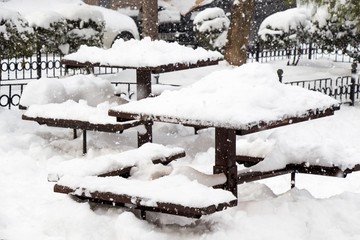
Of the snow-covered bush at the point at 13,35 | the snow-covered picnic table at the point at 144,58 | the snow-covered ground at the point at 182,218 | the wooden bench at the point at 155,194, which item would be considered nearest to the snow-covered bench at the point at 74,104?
the snow-covered ground at the point at 182,218

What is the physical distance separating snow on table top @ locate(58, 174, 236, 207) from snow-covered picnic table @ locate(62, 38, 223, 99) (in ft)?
10.4

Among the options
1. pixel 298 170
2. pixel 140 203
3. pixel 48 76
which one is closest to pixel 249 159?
pixel 298 170

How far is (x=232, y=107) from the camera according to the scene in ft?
20.0

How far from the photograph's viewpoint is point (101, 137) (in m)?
10.6

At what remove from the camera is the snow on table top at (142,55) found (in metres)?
9.55

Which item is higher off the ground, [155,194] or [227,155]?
[227,155]

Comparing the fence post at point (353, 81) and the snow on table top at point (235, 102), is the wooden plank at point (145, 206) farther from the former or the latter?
the fence post at point (353, 81)

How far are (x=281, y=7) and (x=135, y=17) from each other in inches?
287

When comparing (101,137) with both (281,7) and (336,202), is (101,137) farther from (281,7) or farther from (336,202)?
(281,7)

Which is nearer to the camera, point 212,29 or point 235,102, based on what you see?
point 235,102

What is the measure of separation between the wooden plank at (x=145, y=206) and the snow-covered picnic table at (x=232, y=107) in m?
0.65

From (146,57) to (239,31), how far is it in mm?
7054

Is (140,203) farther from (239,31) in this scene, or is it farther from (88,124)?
(239,31)

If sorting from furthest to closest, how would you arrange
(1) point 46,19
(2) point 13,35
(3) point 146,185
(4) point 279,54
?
(4) point 279,54
(1) point 46,19
(2) point 13,35
(3) point 146,185
